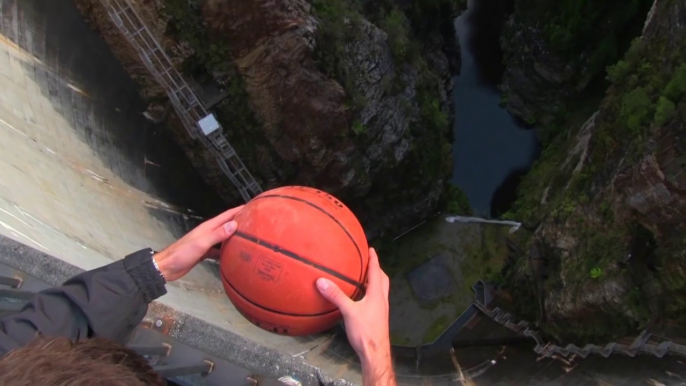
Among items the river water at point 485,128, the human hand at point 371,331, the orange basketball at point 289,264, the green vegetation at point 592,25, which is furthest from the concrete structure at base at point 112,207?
the green vegetation at point 592,25

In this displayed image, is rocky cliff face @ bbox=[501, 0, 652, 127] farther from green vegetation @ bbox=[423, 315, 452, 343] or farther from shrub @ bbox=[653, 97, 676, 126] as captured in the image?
green vegetation @ bbox=[423, 315, 452, 343]

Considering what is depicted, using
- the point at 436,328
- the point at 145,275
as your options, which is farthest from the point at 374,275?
the point at 436,328

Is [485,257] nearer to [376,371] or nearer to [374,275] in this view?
[374,275]

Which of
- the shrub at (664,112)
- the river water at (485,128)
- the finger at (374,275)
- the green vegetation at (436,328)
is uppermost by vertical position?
the finger at (374,275)

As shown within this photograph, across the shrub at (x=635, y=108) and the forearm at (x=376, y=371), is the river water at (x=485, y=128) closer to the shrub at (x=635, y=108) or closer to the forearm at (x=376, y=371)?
the shrub at (x=635, y=108)

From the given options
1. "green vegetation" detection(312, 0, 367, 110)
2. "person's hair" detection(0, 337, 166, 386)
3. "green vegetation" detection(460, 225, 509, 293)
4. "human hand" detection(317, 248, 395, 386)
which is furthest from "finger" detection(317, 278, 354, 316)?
"green vegetation" detection(460, 225, 509, 293)
